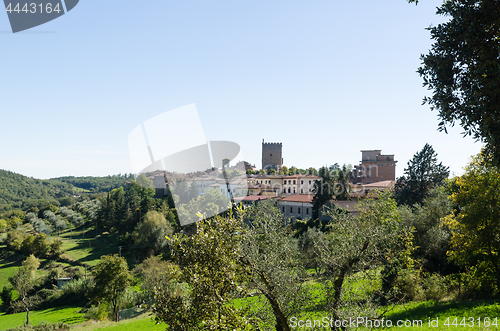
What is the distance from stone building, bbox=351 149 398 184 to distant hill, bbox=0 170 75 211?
110 metres

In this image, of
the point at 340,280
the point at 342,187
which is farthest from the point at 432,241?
the point at 342,187

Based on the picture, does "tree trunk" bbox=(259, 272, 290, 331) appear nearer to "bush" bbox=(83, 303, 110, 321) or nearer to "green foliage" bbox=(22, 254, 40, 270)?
"bush" bbox=(83, 303, 110, 321)

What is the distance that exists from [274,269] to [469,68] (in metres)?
5.57

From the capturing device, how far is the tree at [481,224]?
12.8 meters

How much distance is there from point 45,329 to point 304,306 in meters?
19.1

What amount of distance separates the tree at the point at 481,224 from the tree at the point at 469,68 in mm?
8477

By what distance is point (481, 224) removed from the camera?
1298cm

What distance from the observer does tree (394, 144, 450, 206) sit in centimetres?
3694

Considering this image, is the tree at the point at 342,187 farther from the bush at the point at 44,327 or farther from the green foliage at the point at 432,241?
the bush at the point at 44,327

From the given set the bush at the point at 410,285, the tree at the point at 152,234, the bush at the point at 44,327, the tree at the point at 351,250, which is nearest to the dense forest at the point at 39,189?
the tree at the point at 152,234

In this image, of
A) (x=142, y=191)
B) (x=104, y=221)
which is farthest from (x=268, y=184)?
(x=104, y=221)

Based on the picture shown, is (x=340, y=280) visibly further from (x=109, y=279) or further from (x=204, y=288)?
(x=109, y=279)

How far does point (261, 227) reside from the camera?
25.7ft

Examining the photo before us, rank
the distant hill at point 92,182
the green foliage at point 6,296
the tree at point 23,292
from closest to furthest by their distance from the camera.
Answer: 1. the tree at point 23,292
2. the green foliage at point 6,296
3. the distant hill at point 92,182
